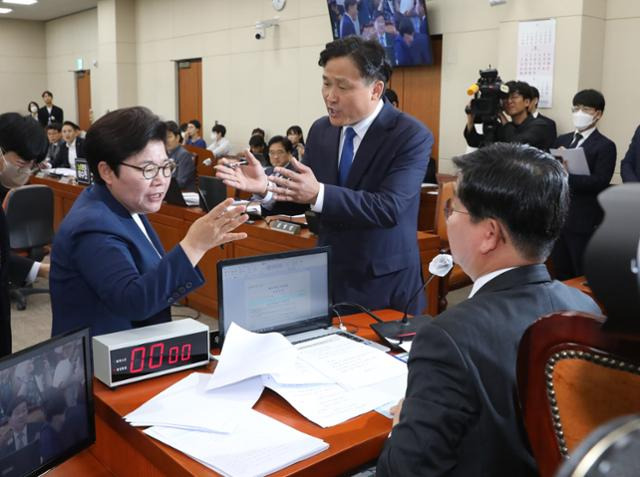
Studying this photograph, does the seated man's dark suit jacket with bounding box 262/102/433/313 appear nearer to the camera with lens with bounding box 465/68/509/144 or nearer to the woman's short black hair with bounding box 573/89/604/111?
the camera with lens with bounding box 465/68/509/144

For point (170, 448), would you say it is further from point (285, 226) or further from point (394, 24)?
point (394, 24)

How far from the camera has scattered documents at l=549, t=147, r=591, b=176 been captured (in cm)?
419

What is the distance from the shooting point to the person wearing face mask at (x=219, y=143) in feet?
30.2

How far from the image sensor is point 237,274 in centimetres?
170

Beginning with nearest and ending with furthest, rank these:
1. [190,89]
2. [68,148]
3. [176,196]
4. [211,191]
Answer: [211,191] < [176,196] < [68,148] < [190,89]

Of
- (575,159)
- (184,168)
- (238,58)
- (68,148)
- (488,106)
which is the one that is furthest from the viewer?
(238,58)

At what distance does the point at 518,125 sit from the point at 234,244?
2.30 m

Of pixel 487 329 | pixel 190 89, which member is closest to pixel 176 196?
pixel 487 329

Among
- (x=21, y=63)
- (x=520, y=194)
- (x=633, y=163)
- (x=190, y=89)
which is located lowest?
(x=633, y=163)

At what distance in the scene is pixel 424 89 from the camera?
7.05 metres

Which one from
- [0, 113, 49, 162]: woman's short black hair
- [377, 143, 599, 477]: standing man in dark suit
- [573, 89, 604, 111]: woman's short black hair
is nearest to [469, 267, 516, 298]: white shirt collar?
[377, 143, 599, 477]: standing man in dark suit

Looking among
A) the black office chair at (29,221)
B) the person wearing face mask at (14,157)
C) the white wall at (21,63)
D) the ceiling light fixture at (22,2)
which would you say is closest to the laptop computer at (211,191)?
the black office chair at (29,221)

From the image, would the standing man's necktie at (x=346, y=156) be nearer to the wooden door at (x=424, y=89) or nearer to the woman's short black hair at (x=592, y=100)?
the woman's short black hair at (x=592, y=100)

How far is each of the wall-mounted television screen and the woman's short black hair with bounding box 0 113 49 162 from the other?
4.68m
